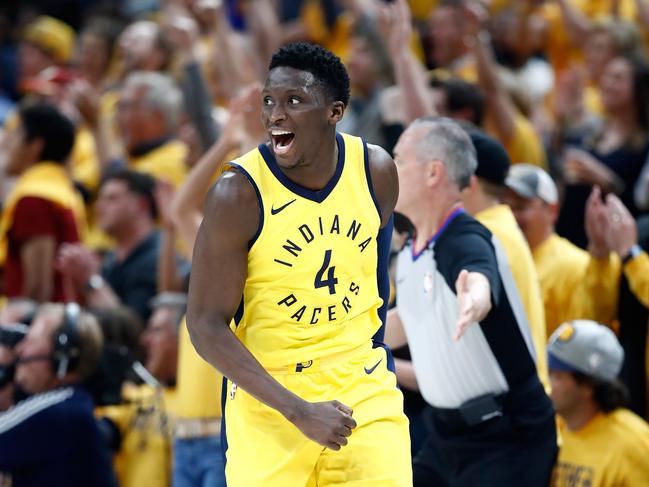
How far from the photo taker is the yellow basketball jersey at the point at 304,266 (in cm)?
352

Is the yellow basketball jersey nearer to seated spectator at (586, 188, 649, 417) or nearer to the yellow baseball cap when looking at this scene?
seated spectator at (586, 188, 649, 417)

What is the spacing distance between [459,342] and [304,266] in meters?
1.10

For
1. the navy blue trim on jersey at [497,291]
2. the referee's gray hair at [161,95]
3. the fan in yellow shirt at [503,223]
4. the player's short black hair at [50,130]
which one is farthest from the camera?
the referee's gray hair at [161,95]

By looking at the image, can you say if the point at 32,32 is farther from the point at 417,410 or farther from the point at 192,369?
the point at 417,410

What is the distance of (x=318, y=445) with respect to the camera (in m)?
3.54

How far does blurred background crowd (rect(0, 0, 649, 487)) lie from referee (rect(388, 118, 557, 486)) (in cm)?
25

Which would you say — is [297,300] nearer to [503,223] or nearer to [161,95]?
[503,223]

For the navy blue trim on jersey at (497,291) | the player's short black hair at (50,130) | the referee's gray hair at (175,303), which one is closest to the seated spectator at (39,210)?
the player's short black hair at (50,130)

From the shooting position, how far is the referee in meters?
4.41

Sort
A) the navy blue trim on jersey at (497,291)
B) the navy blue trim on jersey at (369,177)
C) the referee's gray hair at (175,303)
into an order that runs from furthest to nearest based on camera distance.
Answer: the referee's gray hair at (175,303)
the navy blue trim on jersey at (497,291)
the navy blue trim on jersey at (369,177)

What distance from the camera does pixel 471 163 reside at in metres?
4.64

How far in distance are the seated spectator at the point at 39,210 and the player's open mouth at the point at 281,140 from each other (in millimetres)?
3834

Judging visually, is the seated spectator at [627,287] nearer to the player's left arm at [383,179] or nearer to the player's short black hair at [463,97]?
the player's short black hair at [463,97]

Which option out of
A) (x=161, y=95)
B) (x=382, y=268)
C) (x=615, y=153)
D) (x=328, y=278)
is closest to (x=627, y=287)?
(x=615, y=153)
